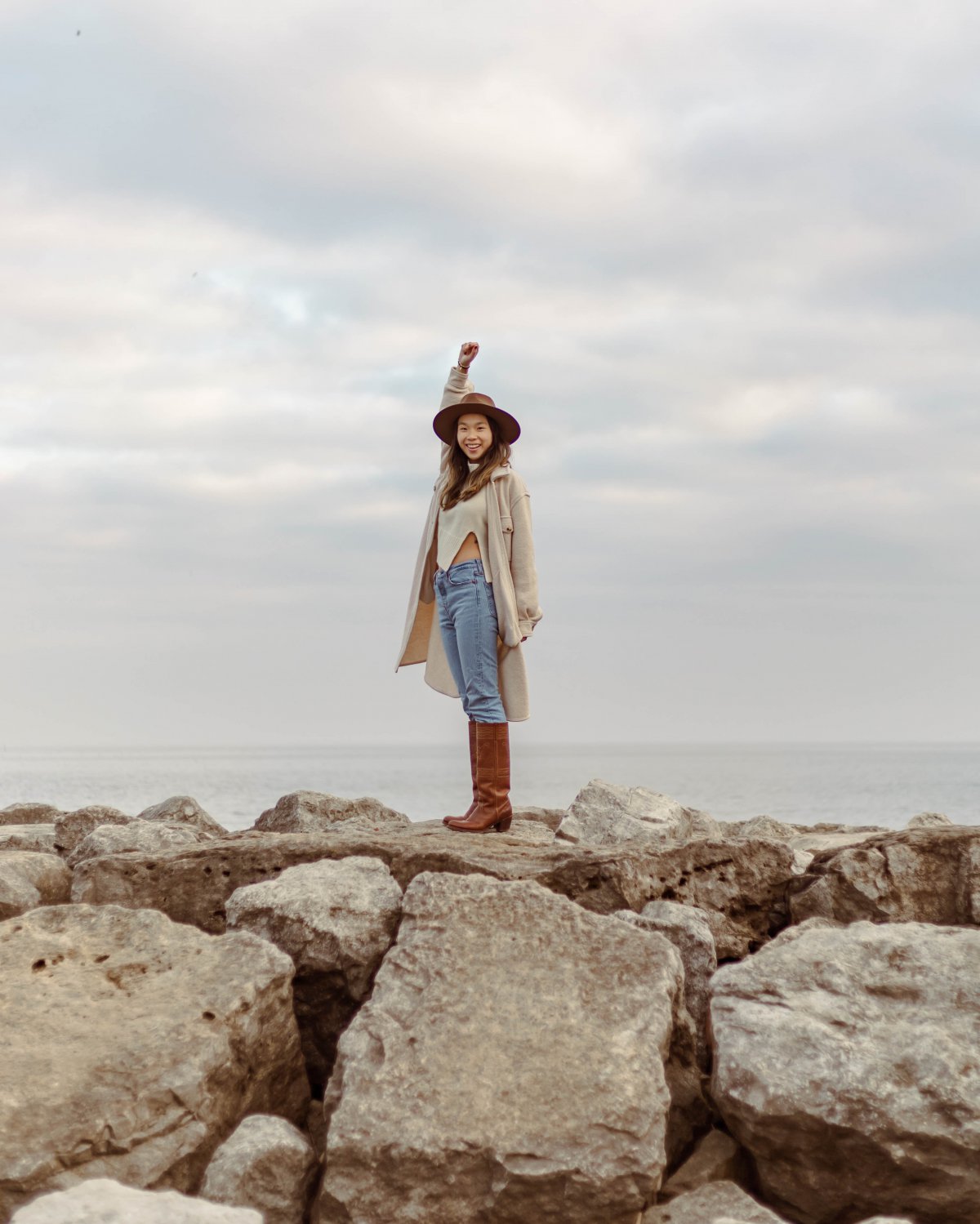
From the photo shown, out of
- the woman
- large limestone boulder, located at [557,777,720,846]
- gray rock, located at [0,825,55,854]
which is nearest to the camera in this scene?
the woman

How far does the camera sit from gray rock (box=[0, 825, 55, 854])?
23.1 ft

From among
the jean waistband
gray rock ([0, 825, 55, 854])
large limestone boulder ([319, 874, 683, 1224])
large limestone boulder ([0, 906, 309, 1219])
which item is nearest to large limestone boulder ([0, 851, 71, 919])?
large limestone boulder ([0, 906, 309, 1219])

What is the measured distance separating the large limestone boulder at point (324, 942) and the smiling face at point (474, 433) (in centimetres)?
273

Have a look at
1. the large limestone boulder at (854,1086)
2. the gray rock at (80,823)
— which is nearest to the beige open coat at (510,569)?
the large limestone boulder at (854,1086)

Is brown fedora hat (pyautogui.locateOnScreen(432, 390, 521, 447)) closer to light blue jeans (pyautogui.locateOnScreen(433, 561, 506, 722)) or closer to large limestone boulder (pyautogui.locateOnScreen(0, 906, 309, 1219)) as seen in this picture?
light blue jeans (pyautogui.locateOnScreen(433, 561, 506, 722))


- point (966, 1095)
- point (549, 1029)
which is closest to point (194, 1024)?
point (549, 1029)

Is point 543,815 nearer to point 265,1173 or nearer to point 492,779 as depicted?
point 492,779

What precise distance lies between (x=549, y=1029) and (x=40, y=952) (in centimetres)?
193

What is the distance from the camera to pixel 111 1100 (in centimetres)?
342

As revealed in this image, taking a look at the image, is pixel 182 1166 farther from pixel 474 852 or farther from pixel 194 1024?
pixel 474 852

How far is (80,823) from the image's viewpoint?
298 inches

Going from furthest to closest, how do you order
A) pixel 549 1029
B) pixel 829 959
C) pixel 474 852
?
pixel 474 852
pixel 829 959
pixel 549 1029

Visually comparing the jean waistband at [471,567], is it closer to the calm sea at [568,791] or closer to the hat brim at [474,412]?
the hat brim at [474,412]

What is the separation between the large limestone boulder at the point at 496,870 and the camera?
4930 millimetres
